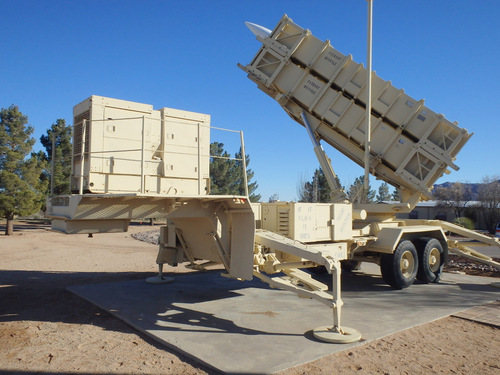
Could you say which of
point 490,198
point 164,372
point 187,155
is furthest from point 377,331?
point 490,198

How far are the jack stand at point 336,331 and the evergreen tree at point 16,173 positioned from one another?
20.4 meters

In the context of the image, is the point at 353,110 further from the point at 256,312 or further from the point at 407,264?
the point at 256,312

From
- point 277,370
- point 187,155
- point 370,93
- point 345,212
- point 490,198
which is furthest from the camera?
point 490,198

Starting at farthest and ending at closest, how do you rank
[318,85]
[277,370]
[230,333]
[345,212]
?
[318,85]
[345,212]
[230,333]
[277,370]

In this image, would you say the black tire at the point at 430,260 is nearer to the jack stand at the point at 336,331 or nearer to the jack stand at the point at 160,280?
the jack stand at the point at 336,331

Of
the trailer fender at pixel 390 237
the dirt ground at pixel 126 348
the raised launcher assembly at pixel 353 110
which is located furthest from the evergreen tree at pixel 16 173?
the trailer fender at pixel 390 237

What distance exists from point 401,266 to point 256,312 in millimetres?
4056

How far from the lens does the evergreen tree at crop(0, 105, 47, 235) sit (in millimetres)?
21250

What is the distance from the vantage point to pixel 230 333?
579 centimetres

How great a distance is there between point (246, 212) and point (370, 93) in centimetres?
424

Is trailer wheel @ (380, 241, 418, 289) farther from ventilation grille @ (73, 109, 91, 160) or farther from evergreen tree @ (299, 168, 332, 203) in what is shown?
evergreen tree @ (299, 168, 332, 203)

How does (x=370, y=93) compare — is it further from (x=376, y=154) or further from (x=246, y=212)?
(x=246, y=212)

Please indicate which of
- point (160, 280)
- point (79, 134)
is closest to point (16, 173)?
point (160, 280)

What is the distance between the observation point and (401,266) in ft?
30.1
